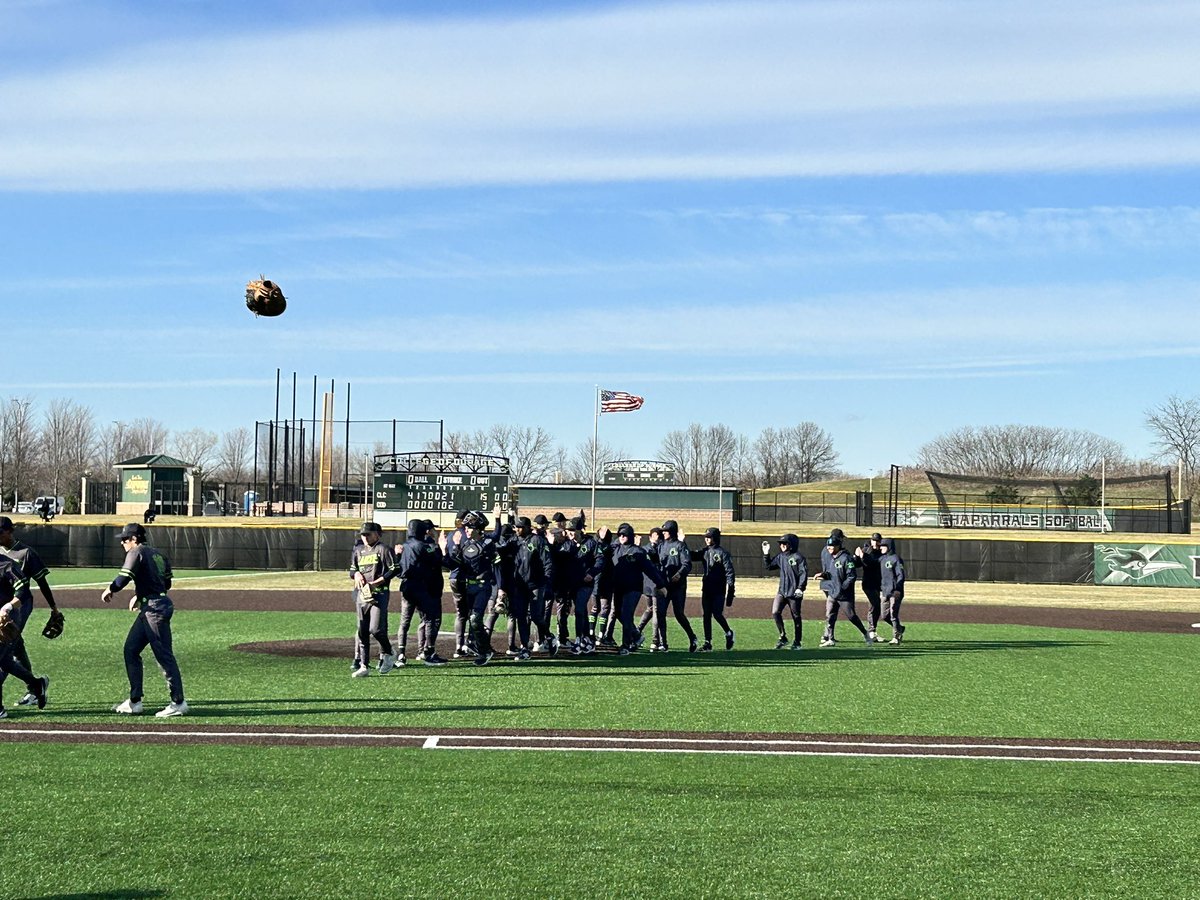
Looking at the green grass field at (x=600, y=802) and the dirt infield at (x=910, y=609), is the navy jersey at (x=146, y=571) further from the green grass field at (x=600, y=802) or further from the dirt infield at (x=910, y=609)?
the dirt infield at (x=910, y=609)

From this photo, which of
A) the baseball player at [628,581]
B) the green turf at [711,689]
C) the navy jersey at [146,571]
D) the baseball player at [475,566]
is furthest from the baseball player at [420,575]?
the navy jersey at [146,571]

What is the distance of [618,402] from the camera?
175 ft

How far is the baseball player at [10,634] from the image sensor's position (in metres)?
11.8

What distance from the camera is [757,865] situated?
6.89 meters

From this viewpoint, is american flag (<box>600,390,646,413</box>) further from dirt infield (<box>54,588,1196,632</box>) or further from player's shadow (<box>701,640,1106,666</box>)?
player's shadow (<box>701,640,1106,666</box>)

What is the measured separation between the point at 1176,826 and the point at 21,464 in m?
105

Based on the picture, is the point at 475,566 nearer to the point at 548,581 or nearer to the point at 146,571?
the point at 548,581

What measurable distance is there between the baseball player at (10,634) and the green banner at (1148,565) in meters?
37.1

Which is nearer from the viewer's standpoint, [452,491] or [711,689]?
[711,689]

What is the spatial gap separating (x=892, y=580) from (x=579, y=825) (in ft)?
48.0

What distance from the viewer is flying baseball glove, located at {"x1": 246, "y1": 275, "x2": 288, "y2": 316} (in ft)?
68.6

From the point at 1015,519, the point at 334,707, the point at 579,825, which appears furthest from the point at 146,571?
the point at 1015,519

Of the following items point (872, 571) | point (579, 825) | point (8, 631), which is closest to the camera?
point (579, 825)

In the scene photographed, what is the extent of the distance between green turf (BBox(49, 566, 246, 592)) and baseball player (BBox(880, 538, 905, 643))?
74.3 ft
